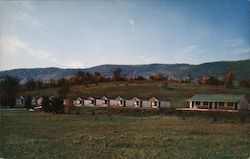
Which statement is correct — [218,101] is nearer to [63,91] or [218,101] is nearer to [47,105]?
[63,91]

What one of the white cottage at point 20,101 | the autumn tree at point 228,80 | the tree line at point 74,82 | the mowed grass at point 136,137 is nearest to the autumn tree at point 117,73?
the tree line at point 74,82

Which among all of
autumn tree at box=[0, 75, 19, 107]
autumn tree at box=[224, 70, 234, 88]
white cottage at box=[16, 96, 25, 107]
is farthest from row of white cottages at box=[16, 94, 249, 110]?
autumn tree at box=[0, 75, 19, 107]

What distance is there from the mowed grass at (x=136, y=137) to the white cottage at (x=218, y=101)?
193 mm

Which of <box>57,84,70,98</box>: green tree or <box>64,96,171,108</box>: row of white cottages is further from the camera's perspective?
<box>57,84,70,98</box>: green tree

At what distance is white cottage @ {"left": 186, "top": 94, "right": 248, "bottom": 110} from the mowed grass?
0.19 metres

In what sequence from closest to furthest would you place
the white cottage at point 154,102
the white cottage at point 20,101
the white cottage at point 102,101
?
1. the white cottage at point 154,102
2. the white cottage at point 102,101
3. the white cottage at point 20,101

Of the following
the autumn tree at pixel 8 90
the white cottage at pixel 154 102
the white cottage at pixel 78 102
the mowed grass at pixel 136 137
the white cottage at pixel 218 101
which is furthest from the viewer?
the autumn tree at pixel 8 90

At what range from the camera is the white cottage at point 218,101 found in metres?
10.6

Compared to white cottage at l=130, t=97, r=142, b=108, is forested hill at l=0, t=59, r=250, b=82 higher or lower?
higher

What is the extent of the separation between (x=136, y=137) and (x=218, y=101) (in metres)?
1.43

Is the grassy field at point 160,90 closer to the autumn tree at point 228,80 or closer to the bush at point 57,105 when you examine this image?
the autumn tree at point 228,80

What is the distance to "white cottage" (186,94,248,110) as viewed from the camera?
1064 centimetres

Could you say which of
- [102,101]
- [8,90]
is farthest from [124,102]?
[8,90]

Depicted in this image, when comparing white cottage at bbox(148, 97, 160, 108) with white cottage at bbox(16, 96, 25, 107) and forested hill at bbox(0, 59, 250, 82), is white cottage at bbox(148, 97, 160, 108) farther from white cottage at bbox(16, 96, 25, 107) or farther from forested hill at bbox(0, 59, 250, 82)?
white cottage at bbox(16, 96, 25, 107)
